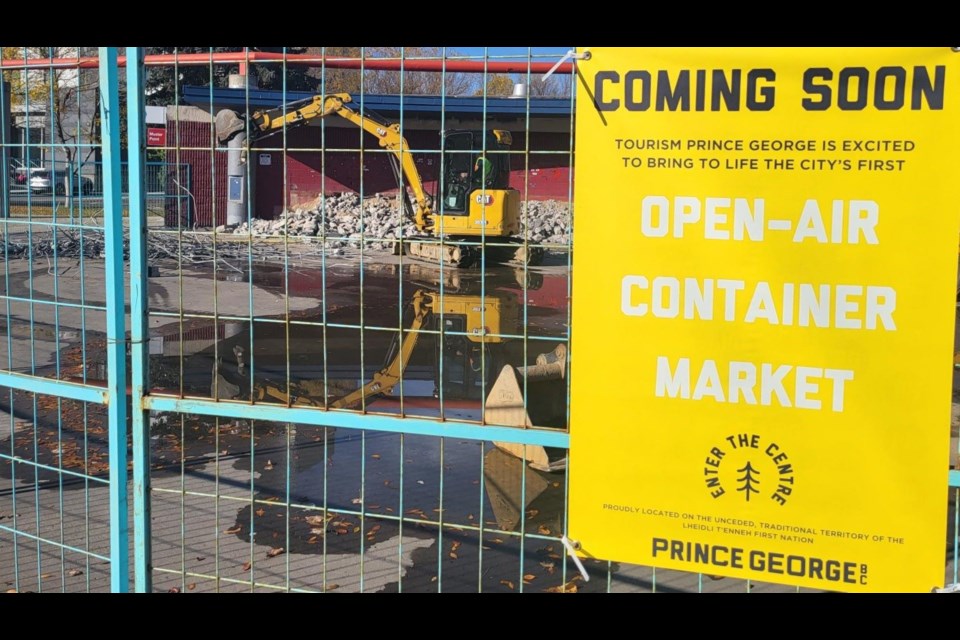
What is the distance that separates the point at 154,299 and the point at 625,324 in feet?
56.4

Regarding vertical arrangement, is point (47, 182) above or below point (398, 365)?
above

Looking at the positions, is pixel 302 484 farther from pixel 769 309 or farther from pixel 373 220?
pixel 373 220

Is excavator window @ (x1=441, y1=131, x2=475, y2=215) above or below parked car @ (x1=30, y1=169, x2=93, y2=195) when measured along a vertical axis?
above

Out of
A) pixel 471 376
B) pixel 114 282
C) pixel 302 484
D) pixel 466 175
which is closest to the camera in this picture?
pixel 114 282

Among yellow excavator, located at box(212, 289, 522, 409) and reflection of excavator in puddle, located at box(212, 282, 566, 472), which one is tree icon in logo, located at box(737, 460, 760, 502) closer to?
reflection of excavator in puddle, located at box(212, 282, 566, 472)

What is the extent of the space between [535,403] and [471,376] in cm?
294

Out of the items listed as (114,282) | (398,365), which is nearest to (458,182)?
(398,365)

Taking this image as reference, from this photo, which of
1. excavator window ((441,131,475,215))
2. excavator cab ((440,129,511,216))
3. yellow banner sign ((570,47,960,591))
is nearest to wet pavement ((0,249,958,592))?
yellow banner sign ((570,47,960,591))

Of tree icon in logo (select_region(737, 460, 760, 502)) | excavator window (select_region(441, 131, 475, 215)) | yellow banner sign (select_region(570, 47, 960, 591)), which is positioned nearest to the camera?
yellow banner sign (select_region(570, 47, 960, 591))

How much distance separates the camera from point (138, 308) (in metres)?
3.87

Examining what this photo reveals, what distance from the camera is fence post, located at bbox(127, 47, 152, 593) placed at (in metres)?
3.80

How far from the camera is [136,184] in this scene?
3861 mm

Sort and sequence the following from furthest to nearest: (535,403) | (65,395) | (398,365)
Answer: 1. (398,365)
2. (535,403)
3. (65,395)

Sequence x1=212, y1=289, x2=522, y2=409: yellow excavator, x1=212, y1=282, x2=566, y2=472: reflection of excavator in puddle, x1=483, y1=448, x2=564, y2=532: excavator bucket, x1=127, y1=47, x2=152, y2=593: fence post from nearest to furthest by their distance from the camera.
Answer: x1=127, y1=47, x2=152, y2=593: fence post, x1=212, y1=282, x2=566, y2=472: reflection of excavator in puddle, x1=483, y1=448, x2=564, y2=532: excavator bucket, x1=212, y1=289, x2=522, y2=409: yellow excavator
